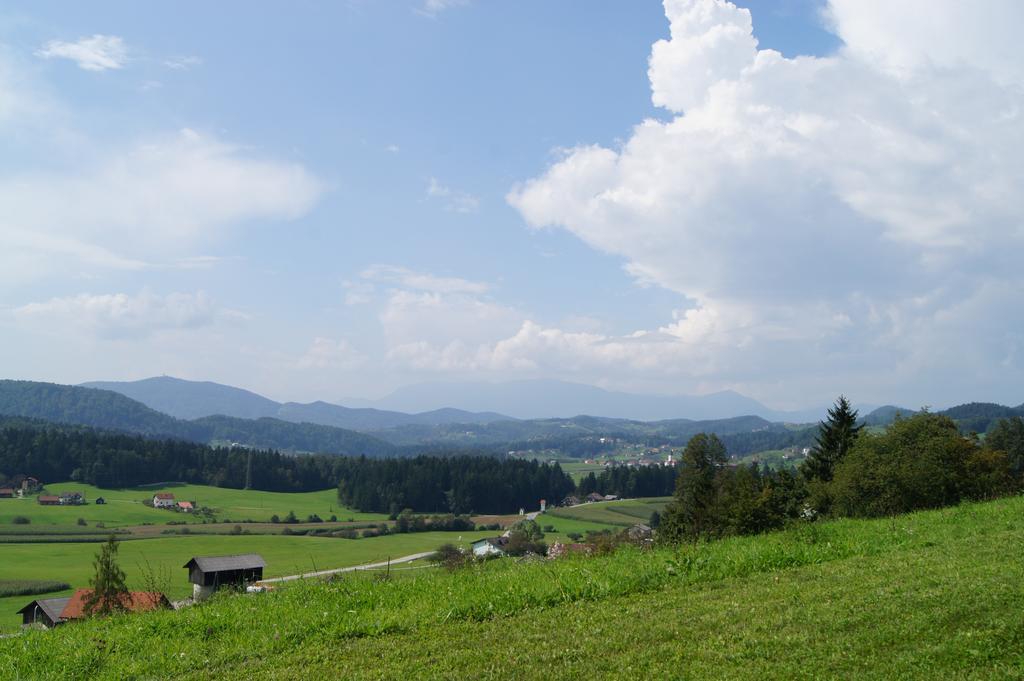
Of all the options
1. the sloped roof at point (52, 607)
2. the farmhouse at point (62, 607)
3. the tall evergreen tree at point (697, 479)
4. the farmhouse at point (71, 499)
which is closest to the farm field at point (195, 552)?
the sloped roof at point (52, 607)

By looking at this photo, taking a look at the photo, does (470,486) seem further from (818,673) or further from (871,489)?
(818,673)

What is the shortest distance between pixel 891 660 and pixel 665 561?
5122 millimetres

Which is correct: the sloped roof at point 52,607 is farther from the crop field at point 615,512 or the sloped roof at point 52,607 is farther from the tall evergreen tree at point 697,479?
the crop field at point 615,512

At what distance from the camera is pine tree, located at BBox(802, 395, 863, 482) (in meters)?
55.2

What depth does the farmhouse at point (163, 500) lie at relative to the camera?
124 metres

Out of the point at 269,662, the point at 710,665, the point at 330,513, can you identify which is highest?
the point at 710,665

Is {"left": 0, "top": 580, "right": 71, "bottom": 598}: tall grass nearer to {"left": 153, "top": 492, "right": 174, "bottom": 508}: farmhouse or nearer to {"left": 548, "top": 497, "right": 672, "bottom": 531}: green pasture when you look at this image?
{"left": 153, "top": 492, "right": 174, "bottom": 508}: farmhouse

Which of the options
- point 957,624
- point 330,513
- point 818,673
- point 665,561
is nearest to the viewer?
point 818,673

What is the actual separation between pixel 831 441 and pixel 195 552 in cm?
6793

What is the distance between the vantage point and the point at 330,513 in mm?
131250

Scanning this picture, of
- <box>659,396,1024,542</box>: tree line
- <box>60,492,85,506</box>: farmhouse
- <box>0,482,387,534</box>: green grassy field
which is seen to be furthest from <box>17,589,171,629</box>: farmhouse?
<box>60,492,85,506</box>: farmhouse

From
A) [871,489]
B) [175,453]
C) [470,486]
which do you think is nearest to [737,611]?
[871,489]

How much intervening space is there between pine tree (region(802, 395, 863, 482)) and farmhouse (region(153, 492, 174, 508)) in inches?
4384

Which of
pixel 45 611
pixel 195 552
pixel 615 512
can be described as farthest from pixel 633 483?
pixel 45 611
